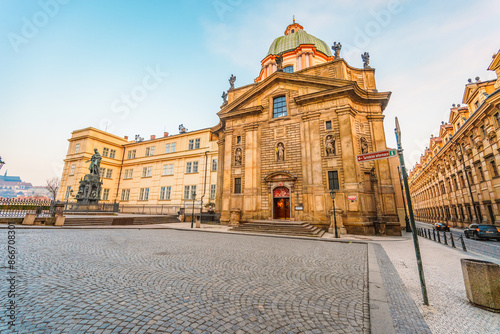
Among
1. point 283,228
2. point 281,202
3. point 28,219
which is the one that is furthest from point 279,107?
point 28,219

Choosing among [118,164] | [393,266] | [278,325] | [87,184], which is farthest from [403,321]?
[118,164]

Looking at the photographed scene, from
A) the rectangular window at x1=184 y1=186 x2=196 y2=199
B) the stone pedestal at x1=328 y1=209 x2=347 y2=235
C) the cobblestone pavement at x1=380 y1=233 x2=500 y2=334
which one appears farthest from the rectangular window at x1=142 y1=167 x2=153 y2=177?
the cobblestone pavement at x1=380 y1=233 x2=500 y2=334

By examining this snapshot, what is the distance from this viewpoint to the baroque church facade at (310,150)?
1839cm

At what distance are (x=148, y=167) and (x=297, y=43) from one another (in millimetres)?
31260

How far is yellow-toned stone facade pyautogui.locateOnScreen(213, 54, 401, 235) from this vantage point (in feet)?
60.4

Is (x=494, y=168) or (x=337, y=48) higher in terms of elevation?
(x=337, y=48)

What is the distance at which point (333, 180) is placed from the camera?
1903 centimetres

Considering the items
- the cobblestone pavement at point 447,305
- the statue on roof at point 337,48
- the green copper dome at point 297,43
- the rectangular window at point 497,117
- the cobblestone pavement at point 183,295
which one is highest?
the green copper dome at point 297,43

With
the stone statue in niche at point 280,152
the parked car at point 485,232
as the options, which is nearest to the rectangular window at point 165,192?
the stone statue in niche at point 280,152

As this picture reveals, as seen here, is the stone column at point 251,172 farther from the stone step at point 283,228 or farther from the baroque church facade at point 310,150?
the stone step at point 283,228

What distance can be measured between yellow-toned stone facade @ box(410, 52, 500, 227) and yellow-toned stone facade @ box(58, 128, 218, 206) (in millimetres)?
33005

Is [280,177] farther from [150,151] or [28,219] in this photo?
[150,151]

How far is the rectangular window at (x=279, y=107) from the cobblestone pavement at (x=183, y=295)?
60.3ft

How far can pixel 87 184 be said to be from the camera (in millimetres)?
25734
